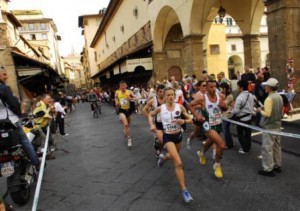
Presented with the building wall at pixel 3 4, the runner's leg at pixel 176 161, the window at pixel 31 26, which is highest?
the window at pixel 31 26

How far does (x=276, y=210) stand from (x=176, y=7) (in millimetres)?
12981

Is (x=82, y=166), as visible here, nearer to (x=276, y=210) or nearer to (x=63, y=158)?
(x=63, y=158)

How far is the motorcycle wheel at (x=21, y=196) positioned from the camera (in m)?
4.50

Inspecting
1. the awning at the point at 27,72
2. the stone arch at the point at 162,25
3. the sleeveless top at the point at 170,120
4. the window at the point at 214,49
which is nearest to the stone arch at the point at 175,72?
the stone arch at the point at 162,25

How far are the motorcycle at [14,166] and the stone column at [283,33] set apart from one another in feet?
22.7

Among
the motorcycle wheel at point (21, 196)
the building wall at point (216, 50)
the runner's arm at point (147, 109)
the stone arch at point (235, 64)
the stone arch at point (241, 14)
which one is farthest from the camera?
the stone arch at point (235, 64)

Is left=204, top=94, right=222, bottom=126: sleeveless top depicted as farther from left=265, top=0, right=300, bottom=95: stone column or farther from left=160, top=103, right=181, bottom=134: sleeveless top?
left=265, top=0, right=300, bottom=95: stone column

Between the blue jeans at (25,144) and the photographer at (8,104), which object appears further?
the blue jeans at (25,144)

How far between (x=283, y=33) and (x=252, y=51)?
23.7ft

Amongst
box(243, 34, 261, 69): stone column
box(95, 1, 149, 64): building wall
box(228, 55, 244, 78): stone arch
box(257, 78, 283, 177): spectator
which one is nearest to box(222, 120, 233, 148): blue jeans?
box(257, 78, 283, 177): spectator

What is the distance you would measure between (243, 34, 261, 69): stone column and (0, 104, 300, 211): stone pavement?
9.41m

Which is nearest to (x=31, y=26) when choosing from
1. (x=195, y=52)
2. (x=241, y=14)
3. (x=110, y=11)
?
(x=110, y=11)

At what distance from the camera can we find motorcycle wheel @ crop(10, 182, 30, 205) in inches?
177

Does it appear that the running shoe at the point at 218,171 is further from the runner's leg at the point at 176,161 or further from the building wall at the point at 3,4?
the building wall at the point at 3,4
